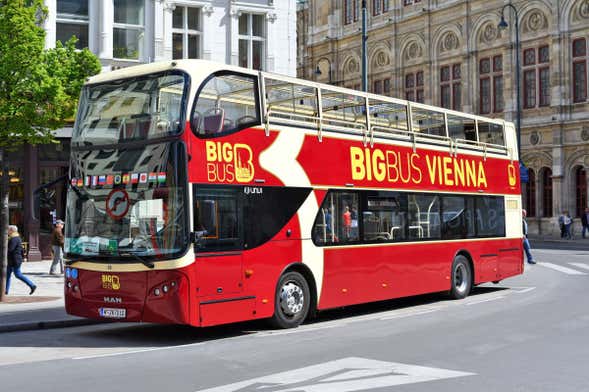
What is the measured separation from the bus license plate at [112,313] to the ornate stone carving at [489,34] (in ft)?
143

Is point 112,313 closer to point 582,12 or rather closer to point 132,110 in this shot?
point 132,110

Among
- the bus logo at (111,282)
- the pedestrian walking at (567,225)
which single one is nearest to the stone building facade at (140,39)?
the bus logo at (111,282)

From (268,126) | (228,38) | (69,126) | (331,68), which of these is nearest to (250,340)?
(268,126)

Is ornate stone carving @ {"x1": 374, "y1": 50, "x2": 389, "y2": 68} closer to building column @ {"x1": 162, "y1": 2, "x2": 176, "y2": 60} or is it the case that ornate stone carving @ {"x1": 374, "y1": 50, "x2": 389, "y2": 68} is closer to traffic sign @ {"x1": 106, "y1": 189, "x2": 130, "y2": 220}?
building column @ {"x1": 162, "y1": 2, "x2": 176, "y2": 60}

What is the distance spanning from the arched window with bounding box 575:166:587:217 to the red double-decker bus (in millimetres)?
33677

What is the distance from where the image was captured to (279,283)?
12273 mm

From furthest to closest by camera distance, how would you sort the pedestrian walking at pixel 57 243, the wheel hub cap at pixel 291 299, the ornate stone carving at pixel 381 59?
the ornate stone carving at pixel 381 59 < the pedestrian walking at pixel 57 243 < the wheel hub cap at pixel 291 299

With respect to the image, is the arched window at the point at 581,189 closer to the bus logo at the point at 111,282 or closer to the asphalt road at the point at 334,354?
the asphalt road at the point at 334,354

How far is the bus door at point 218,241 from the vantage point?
36.0 ft

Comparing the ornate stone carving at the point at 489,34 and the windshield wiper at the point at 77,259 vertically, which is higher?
the ornate stone carving at the point at 489,34

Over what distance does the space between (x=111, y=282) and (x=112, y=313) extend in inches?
16.7

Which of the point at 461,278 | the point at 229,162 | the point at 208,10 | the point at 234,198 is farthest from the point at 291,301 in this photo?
the point at 208,10

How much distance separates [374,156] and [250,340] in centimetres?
447

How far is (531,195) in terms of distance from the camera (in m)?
49.0
